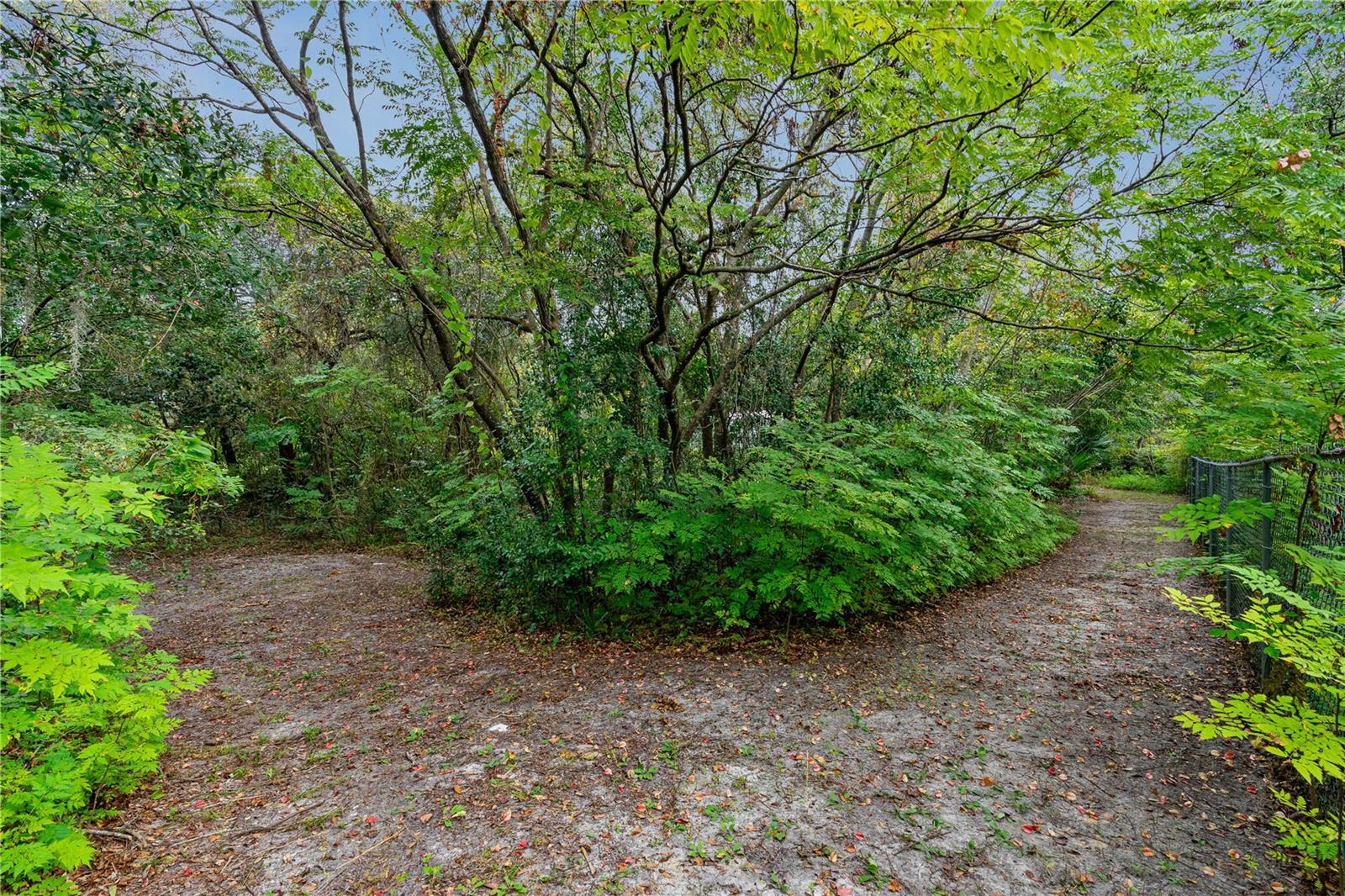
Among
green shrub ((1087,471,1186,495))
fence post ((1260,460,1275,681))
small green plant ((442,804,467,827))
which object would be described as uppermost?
fence post ((1260,460,1275,681))

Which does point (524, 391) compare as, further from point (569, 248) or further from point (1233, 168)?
point (1233, 168)

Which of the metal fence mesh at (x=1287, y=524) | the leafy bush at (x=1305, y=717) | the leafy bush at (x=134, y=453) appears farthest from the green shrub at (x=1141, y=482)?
the leafy bush at (x=134, y=453)

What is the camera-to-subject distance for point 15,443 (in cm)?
181

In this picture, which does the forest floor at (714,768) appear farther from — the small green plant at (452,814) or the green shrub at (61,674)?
the green shrub at (61,674)

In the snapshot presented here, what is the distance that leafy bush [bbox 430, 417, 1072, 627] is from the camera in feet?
15.0

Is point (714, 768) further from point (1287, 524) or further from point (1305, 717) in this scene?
point (1287, 524)

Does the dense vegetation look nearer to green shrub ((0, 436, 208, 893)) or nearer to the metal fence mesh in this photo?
green shrub ((0, 436, 208, 893))

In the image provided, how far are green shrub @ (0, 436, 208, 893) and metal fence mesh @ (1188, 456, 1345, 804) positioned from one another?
4549 millimetres

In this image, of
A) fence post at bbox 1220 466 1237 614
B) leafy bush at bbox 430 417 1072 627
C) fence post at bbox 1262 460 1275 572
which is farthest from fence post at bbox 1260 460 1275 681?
leafy bush at bbox 430 417 1072 627

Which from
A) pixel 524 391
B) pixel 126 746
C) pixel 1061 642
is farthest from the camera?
pixel 524 391

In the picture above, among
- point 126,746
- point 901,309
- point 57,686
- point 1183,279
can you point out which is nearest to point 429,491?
point 126,746

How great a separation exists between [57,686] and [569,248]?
497cm

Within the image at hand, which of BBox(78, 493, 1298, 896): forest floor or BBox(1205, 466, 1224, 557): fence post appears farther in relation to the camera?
BBox(1205, 466, 1224, 557): fence post

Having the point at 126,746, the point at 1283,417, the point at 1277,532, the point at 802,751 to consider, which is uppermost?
the point at 1283,417
